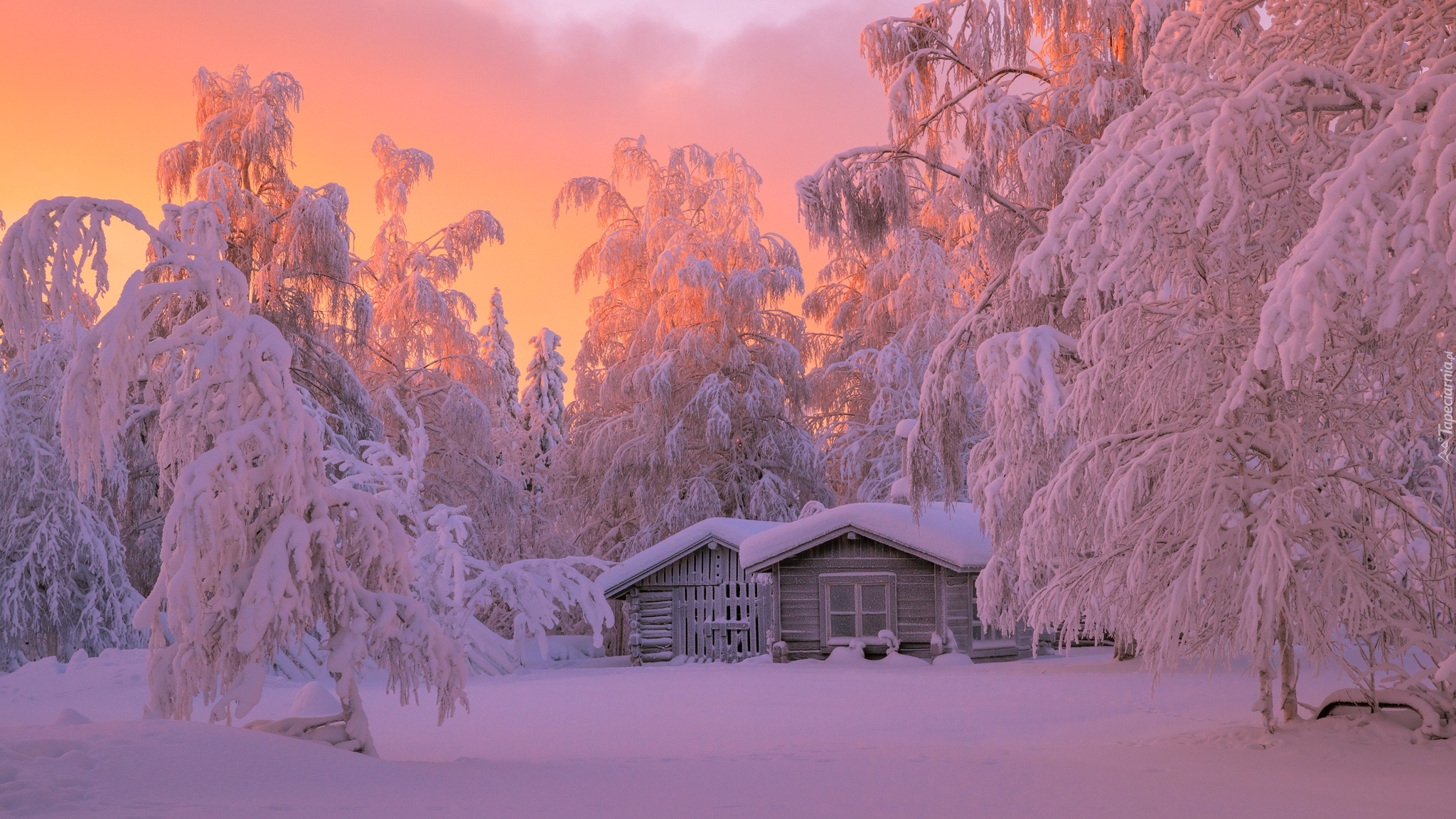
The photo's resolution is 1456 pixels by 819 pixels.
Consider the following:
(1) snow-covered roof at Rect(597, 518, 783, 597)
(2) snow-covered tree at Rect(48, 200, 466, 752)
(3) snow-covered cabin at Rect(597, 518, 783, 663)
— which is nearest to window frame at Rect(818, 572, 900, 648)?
(3) snow-covered cabin at Rect(597, 518, 783, 663)

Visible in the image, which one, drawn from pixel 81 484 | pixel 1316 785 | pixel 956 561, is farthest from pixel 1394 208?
pixel 956 561

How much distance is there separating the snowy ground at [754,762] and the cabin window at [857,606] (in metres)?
9.49

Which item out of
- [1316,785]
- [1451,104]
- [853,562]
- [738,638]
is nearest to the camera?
[1451,104]

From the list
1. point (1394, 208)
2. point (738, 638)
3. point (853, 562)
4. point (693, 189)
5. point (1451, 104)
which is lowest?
point (738, 638)

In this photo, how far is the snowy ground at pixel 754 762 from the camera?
776cm

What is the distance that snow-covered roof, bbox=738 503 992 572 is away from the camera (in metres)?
25.4

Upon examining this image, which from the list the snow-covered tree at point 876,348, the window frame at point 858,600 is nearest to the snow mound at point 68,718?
the window frame at point 858,600

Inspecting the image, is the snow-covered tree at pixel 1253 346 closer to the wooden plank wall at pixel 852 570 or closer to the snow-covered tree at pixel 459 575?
the snow-covered tree at pixel 459 575

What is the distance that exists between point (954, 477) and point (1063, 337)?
10.0 feet

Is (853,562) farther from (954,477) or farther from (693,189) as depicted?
(693,189)

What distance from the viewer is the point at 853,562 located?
2705cm

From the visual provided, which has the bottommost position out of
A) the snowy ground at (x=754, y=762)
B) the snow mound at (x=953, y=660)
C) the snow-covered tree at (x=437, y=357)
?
the snow mound at (x=953, y=660)

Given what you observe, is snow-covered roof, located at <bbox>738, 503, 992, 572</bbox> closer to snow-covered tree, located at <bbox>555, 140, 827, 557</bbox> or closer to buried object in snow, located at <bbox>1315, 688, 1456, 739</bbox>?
snow-covered tree, located at <bbox>555, 140, 827, 557</bbox>

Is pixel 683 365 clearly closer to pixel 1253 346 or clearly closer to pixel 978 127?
pixel 978 127
